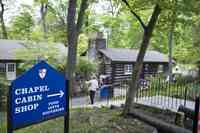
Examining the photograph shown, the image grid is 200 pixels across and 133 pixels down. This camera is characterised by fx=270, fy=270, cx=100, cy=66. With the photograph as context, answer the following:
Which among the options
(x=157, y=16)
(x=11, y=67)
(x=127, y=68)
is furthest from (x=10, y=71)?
(x=157, y=16)

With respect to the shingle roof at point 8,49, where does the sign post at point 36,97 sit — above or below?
below

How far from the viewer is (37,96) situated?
4.21m

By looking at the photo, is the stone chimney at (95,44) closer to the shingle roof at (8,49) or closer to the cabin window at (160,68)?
the shingle roof at (8,49)

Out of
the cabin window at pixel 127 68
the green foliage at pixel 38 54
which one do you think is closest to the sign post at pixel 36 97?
the green foliage at pixel 38 54

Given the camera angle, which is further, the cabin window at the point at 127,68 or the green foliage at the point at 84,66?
the cabin window at the point at 127,68

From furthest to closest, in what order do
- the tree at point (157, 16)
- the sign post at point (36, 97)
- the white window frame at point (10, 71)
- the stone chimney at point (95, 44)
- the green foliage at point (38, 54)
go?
the stone chimney at point (95, 44) < the white window frame at point (10, 71) < the green foliage at point (38, 54) < the tree at point (157, 16) < the sign post at point (36, 97)

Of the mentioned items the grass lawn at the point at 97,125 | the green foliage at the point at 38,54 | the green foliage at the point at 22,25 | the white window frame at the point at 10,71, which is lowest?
the grass lawn at the point at 97,125

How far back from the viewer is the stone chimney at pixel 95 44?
1120 inches

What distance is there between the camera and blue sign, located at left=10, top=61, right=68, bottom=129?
154 inches

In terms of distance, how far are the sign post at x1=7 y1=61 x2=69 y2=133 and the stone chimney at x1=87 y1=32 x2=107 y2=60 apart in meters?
23.6

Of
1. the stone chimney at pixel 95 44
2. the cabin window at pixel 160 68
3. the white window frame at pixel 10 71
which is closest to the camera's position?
the white window frame at pixel 10 71

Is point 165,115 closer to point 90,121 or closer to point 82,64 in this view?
point 90,121

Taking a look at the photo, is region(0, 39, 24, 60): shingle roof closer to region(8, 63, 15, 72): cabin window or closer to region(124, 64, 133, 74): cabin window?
region(8, 63, 15, 72): cabin window

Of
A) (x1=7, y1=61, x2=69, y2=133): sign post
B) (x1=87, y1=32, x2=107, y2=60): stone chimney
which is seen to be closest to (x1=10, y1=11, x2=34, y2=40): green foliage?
(x1=87, y1=32, x2=107, y2=60): stone chimney
